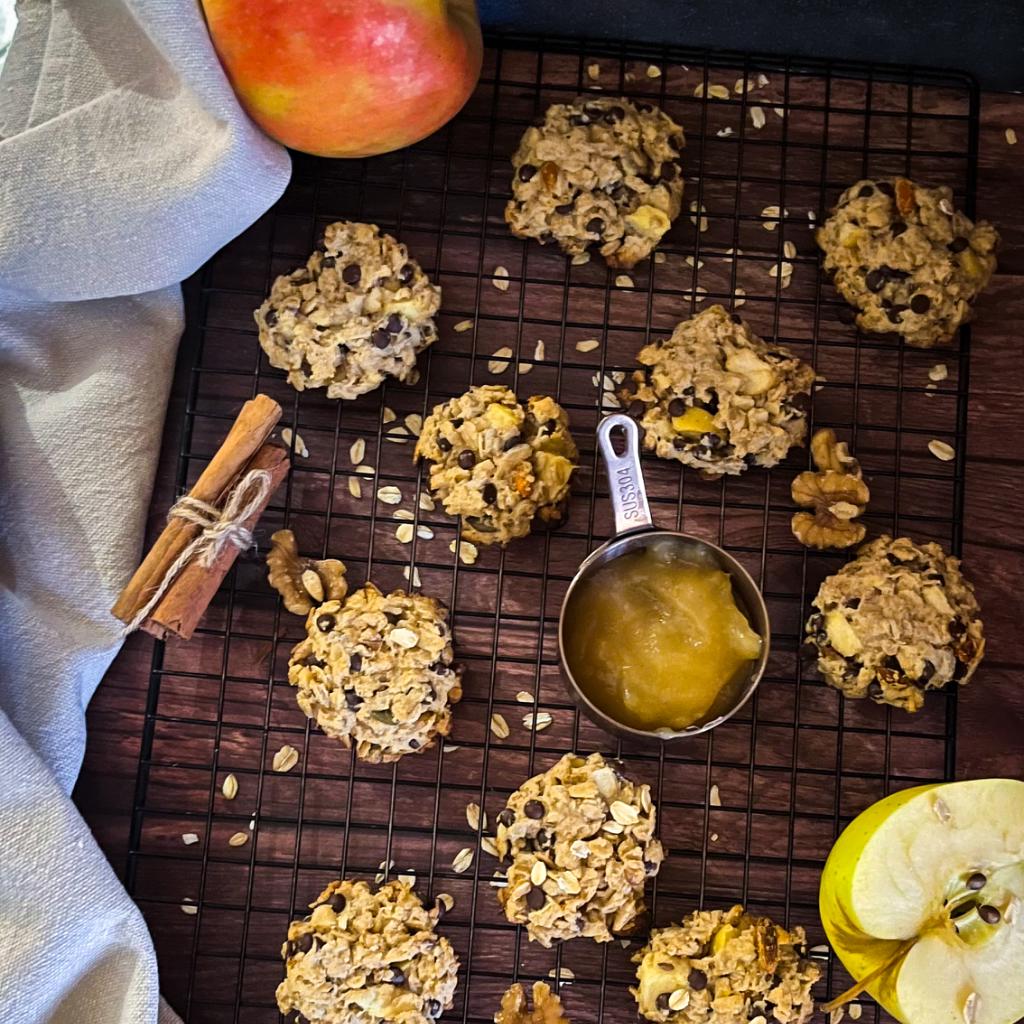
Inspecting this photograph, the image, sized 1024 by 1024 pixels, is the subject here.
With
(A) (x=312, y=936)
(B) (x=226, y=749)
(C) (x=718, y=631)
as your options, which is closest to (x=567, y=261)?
(C) (x=718, y=631)

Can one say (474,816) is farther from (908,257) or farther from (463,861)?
(908,257)

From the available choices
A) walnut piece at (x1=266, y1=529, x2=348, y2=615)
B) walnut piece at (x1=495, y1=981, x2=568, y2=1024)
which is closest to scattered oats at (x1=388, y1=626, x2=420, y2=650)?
walnut piece at (x1=266, y1=529, x2=348, y2=615)

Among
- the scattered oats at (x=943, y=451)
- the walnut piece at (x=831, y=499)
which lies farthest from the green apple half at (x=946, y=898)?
the scattered oats at (x=943, y=451)

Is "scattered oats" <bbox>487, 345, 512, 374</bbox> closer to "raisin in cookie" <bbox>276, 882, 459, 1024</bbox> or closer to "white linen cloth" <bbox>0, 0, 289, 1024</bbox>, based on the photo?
"white linen cloth" <bbox>0, 0, 289, 1024</bbox>

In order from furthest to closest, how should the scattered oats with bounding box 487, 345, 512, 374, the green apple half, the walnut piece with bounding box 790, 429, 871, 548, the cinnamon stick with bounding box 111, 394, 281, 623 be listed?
the scattered oats with bounding box 487, 345, 512, 374 < the walnut piece with bounding box 790, 429, 871, 548 < the cinnamon stick with bounding box 111, 394, 281, 623 < the green apple half

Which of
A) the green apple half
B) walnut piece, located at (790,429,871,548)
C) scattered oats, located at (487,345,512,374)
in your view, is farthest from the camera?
scattered oats, located at (487,345,512,374)

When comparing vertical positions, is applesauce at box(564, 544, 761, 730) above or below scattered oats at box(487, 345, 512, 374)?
below

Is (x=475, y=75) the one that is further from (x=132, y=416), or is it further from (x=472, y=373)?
(x=132, y=416)
